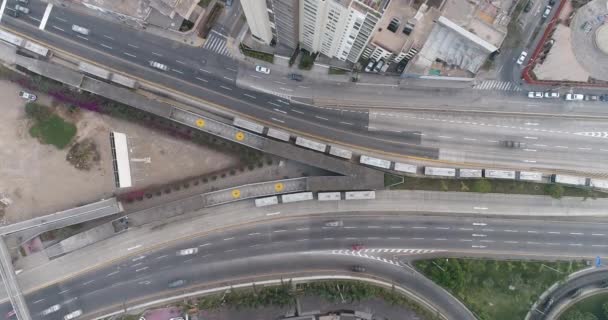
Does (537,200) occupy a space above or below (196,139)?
above

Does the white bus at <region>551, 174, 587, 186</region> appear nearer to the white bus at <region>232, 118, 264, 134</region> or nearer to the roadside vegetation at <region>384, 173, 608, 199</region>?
the roadside vegetation at <region>384, 173, 608, 199</region>

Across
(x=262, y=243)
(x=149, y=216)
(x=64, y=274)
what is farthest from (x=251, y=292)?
(x=64, y=274)

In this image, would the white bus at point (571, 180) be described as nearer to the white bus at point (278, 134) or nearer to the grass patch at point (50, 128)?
the white bus at point (278, 134)

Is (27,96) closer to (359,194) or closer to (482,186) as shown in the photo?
(359,194)

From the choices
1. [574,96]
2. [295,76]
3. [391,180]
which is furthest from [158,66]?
[574,96]

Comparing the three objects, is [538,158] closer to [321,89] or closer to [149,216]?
[321,89]

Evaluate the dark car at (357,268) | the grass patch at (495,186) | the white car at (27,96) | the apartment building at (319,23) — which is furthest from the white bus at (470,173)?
the white car at (27,96)
